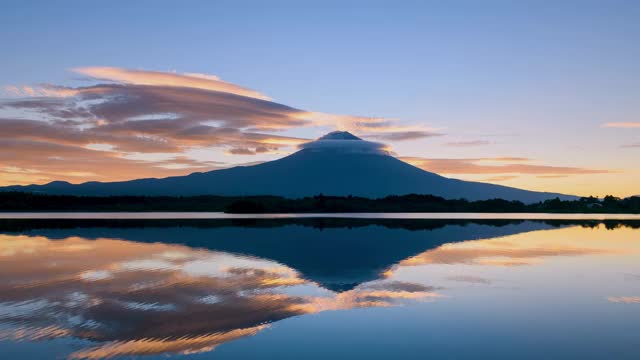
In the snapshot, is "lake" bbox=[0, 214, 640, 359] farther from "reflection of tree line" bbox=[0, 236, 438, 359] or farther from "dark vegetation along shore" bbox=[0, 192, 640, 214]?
"dark vegetation along shore" bbox=[0, 192, 640, 214]

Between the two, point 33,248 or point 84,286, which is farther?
point 33,248

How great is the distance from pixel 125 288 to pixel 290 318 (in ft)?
22.2

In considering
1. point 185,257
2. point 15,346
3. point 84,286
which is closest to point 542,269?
point 185,257

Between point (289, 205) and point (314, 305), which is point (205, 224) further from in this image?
point (289, 205)

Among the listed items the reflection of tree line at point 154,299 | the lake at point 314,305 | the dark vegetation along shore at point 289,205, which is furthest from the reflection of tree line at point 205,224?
the dark vegetation along shore at point 289,205

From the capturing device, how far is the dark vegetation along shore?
408 ft

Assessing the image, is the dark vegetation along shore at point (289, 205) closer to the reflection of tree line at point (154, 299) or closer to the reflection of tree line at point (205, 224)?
the reflection of tree line at point (205, 224)

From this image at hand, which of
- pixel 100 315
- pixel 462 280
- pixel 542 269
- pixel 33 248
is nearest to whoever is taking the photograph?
pixel 100 315

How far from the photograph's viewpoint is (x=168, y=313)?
14.9m

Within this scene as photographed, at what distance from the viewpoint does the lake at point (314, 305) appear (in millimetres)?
11828

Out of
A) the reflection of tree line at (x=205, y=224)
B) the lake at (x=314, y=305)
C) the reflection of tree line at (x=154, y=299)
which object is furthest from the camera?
the reflection of tree line at (x=205, y=224)

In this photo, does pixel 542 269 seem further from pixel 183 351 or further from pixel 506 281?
pixel 183 351

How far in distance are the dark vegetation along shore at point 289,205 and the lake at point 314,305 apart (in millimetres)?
88173

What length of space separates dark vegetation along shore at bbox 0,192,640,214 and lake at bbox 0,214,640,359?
289 ft
